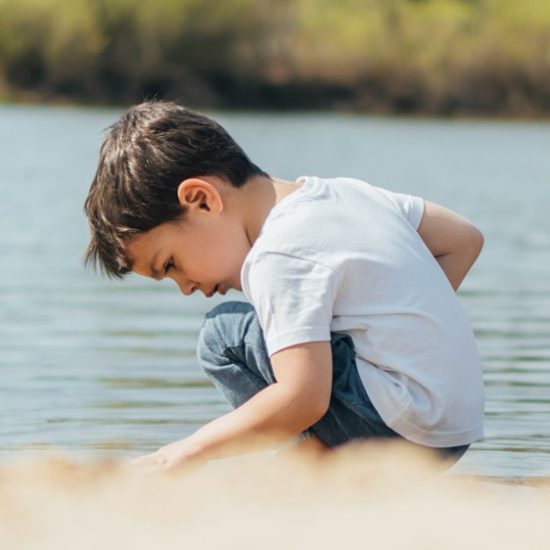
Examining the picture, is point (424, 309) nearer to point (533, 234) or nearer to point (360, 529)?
point (360, 529)

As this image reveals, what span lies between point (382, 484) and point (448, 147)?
26.7 meters

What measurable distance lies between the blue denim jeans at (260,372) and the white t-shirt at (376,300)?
0.09ft

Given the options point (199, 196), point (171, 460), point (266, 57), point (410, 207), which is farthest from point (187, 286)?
point (266, 57)

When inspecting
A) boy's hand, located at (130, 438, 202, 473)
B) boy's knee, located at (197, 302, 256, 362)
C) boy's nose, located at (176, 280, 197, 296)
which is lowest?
boy's hand, located at (130, 438, 202, 473)

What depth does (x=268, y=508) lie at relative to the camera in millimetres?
2551

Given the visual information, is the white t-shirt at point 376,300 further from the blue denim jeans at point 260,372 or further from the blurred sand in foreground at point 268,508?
the blurred sand in foreground at point 268,508

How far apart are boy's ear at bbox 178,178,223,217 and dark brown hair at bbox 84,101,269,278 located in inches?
1.0

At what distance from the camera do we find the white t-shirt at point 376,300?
2844 millimetres

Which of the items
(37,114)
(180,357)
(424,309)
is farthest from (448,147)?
(424,309)

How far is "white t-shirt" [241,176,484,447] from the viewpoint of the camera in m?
2.84

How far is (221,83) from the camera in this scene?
47.3 meters

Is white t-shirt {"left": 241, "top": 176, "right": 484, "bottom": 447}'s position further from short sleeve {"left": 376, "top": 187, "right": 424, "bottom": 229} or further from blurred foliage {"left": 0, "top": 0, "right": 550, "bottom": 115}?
blurred foliage {"left": 0, "top": 0, "right": 550, "bottom": 115}

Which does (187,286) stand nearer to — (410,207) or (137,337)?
(410,207)

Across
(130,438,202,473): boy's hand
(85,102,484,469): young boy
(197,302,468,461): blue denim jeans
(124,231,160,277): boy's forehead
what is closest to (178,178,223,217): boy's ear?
(85,102,484,469): young boy
